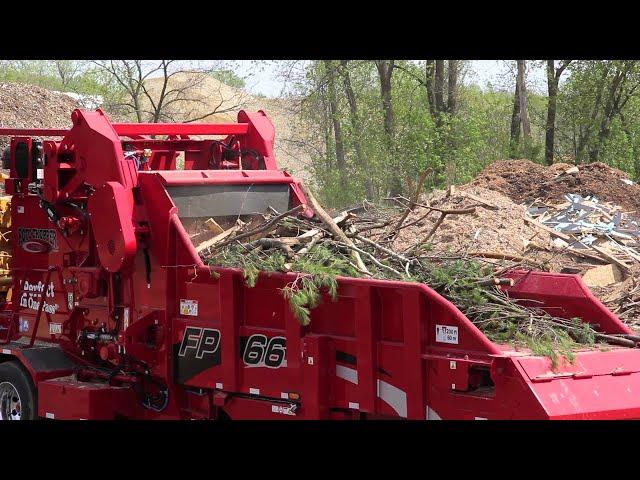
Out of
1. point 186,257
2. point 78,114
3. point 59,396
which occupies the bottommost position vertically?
point 59,396

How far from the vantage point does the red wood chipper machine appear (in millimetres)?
6023

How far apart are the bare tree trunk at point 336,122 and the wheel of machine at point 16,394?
805 inches

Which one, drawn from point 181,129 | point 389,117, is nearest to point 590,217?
point 181,129

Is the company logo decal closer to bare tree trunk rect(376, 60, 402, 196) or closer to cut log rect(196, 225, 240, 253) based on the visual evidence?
cut log rect(196, 225, 240, 253)

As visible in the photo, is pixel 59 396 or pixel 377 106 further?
pixel 377 106

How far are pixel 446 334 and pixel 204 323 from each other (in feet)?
7.06

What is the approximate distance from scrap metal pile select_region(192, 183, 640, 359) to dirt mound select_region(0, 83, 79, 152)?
58.3 ft

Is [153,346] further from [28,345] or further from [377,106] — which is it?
[377,106]

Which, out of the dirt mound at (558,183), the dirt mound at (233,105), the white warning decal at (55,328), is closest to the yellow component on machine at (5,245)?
the white warning decal at (55,328)

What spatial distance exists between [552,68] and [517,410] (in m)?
27.8

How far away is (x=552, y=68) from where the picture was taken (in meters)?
32.0

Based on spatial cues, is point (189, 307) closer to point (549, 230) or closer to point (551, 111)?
point (549, 230)

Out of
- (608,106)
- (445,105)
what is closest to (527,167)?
(445,105)

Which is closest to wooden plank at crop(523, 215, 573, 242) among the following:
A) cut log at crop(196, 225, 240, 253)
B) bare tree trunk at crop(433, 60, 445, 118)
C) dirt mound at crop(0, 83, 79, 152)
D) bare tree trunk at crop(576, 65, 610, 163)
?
cut log at crop(196, 225, 240, 253)
